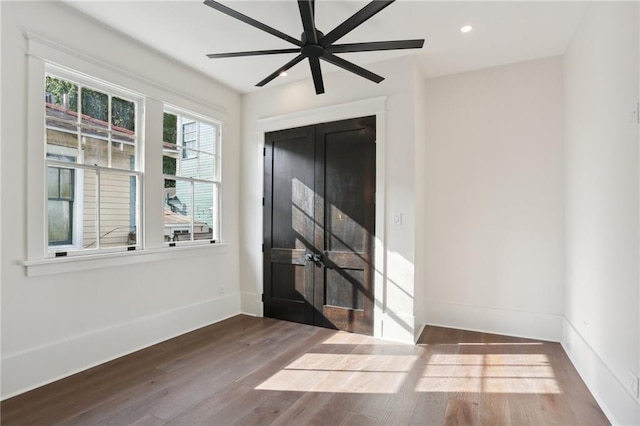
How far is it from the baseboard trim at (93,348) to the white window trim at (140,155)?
24.0 inches

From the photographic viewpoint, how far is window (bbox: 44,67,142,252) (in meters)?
2.77

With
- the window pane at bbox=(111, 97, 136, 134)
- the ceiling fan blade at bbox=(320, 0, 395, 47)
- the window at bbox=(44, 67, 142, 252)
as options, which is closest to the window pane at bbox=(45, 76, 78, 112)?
the window at bbox=(44, 67, 142, 252)

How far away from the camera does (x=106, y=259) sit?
10.0 ft

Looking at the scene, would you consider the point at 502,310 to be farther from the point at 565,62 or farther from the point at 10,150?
the point at 10,150

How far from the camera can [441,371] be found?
9.33ft

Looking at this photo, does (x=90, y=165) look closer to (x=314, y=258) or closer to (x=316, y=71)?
(x=316, y=71)

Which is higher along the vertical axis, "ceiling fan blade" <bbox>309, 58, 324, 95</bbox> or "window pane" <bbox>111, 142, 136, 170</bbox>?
"ceiling fan blade" <bbox>309, 58, 324, 95</bbox>

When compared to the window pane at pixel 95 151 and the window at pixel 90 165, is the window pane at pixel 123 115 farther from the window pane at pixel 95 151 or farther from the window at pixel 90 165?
the window pane at pixel 95 151

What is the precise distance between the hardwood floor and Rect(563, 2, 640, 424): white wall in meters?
0.31

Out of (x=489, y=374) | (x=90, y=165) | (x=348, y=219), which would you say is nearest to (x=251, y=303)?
(x=348, y=219)

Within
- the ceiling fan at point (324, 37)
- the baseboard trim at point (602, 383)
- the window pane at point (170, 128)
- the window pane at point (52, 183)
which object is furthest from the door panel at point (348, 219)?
the window pane at point (52, 183)

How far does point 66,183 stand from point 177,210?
46.7 inches

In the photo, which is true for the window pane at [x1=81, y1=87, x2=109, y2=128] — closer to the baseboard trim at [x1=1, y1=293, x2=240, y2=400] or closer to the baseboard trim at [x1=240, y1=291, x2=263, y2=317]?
the baseboard trim at [x1=1, y1=293, x2=240, y2=400]

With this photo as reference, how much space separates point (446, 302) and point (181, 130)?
3.81 metres
